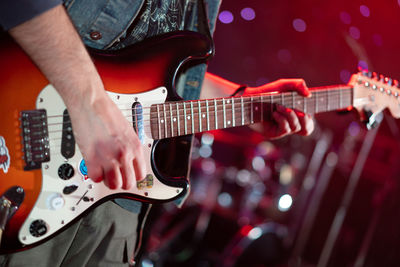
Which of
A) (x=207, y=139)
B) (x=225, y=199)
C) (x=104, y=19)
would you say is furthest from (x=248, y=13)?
(x=104, y=19)

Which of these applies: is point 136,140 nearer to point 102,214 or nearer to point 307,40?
point 102,214

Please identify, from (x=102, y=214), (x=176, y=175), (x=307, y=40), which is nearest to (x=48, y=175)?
(x=102, y=214)

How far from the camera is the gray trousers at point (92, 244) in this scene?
37.8 inches

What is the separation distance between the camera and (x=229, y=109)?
1269 mm

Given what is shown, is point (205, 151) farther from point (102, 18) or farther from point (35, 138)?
point (35, 138)

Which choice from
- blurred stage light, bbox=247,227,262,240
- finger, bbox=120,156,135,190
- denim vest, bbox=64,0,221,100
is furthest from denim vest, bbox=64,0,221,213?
blurred stage light, bbox=247,227,262,240

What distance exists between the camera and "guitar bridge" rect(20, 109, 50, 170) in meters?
0.86

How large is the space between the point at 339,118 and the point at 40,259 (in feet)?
12.5

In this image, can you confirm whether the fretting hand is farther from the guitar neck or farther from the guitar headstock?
the guitar headstock

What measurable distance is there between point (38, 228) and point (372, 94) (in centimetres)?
162

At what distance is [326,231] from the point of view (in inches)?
153

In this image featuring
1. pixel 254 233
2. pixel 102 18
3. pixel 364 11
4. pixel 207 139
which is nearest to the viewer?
pixel 102 18

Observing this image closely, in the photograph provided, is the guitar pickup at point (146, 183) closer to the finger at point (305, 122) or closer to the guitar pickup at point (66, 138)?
the guitar pickup at point (66, 138)

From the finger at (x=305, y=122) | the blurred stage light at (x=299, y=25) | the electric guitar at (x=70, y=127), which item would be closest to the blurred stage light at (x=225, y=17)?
the blurred stage light at (x=299, y=25)
